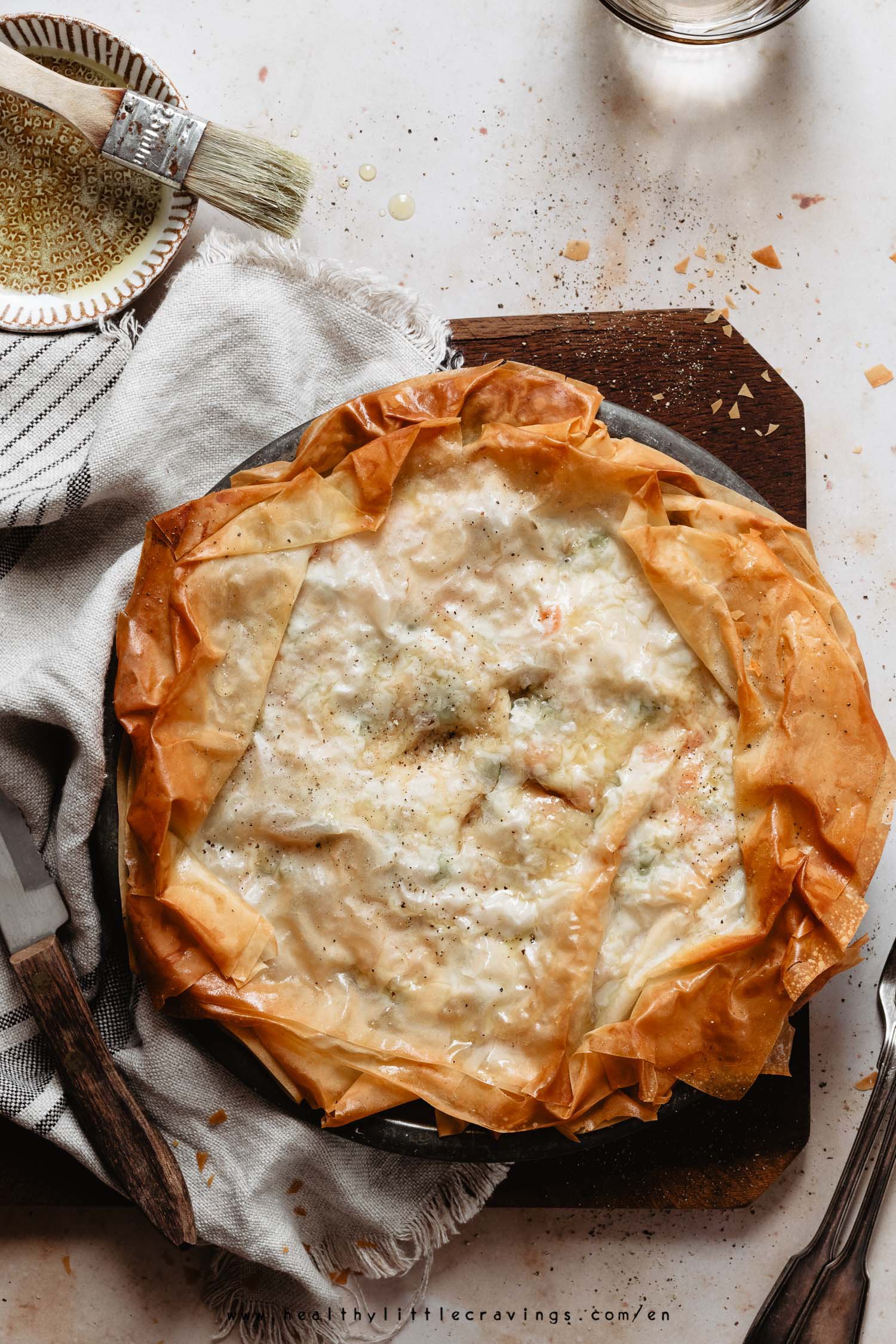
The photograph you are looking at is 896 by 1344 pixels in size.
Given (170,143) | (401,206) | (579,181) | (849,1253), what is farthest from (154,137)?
(849,1253)

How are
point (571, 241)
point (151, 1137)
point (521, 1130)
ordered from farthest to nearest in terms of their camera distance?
point (571, 241) < point (151, 1137) < point (521, 1130)

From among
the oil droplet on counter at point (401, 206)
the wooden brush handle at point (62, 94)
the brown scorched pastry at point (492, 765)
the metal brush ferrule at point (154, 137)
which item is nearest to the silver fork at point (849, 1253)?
the brown scorched pastry at point (492, 765)

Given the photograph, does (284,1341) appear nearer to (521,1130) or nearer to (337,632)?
(521,1130)

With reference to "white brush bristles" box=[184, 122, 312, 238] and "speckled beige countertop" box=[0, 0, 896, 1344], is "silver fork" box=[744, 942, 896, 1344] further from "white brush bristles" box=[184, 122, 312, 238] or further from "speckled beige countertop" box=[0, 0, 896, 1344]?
"white brush bristles" box=[184, 122, 312, 238]

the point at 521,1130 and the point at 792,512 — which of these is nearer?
the point at 521,1130

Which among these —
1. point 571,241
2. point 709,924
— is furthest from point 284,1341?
point 571,241

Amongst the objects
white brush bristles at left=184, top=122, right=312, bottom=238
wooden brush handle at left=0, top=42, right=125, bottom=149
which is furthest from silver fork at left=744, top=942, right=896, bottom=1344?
wooden brush handle at left=0, top=42, right=125, bottom=149
